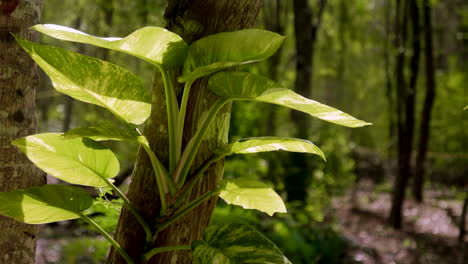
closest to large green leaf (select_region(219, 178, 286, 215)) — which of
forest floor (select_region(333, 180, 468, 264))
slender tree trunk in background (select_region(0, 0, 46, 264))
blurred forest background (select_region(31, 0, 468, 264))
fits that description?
blurred forest background (select_region(31, 0, 468, 264))

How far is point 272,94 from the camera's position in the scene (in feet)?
3.63

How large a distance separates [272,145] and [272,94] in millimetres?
170

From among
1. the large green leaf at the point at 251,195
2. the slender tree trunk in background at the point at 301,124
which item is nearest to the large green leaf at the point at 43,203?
the large green leaf at the point at 251,195

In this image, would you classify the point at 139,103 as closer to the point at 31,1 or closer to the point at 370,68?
the point at 31,1

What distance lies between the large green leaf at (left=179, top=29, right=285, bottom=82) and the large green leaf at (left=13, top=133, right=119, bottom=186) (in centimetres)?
33

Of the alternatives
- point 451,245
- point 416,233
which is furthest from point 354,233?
point 451,245

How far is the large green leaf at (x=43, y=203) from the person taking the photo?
3.93 ft

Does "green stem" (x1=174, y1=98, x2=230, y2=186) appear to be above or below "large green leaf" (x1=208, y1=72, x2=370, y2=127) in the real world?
below

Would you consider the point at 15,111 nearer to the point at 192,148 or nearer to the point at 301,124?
the point at 192,148

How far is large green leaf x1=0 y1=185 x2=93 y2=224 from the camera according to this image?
1198 millimetres

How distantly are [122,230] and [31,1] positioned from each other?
2.51 ft

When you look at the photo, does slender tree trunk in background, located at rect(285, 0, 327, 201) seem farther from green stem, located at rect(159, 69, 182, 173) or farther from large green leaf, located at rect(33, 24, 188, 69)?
large green leaf, located at rect(33, 24, 188, 69)

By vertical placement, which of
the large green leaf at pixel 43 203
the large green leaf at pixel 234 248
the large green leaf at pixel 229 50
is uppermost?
the large green leaf at pixel 229 50

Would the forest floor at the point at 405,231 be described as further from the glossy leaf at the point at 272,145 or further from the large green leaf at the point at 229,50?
the large green leaf at the point at 229,50
